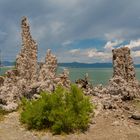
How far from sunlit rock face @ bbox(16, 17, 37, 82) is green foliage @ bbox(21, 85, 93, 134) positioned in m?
11.3

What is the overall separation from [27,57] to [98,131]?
14721 millimetres

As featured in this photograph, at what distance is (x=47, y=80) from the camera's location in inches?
1364

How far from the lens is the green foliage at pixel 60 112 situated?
1026 inches

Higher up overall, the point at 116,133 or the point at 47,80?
the point at 47,80

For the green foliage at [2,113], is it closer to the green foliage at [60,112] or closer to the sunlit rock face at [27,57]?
the green foliage at [60,112]

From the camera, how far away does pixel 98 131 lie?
1025 inches

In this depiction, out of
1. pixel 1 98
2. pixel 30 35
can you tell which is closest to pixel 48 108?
pixel 1 98

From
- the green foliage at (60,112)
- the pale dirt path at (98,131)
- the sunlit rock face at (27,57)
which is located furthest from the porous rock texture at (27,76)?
the pale dirt path at (98,131)

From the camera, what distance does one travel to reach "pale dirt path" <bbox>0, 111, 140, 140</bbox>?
81.7 feet

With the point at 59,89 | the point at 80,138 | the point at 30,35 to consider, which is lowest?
the point at 80,138

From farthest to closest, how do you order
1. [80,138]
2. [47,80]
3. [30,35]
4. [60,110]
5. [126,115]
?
[30,35]
[47,80]
[126,115]
[60,110]
[80,138]

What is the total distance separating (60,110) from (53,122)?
2.99 ft

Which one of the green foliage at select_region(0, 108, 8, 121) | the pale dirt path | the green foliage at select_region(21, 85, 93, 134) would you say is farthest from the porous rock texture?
the pale dirt path

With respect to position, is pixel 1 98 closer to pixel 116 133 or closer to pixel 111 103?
pixel 111 103
